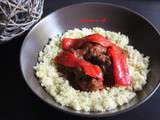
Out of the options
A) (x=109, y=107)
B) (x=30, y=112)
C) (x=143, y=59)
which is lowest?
(x=30, y=112)

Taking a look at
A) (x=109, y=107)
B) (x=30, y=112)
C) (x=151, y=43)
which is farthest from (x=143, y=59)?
(x=30, y=112)

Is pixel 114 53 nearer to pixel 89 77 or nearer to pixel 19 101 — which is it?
pixel 89 77

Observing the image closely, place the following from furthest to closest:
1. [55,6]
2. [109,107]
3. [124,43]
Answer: [55,6]
[124,43]
[109,107]

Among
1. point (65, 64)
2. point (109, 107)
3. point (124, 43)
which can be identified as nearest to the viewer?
point (109, 107)

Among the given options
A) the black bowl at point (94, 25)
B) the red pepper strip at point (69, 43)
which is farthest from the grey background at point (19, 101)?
the red pepper strip at point (69, 43)

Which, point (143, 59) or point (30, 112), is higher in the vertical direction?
point (143, 59)

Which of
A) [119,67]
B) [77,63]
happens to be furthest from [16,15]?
[119,67]

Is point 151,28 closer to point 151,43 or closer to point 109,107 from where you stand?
point 151,43
